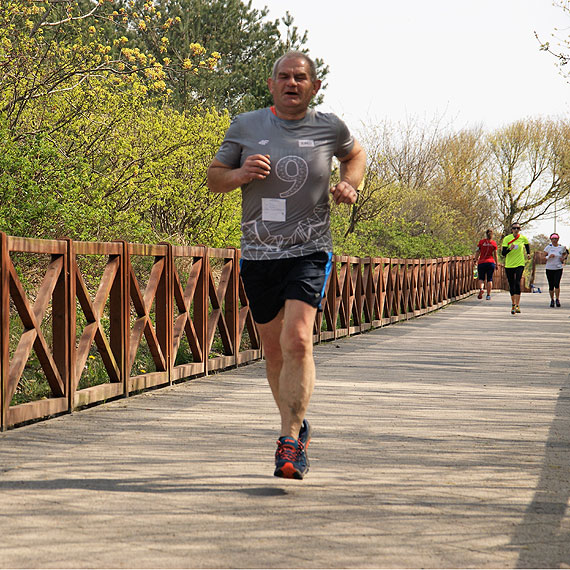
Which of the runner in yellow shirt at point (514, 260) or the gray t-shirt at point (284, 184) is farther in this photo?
Answer: the runner in yellow shirt at point (514, 260)

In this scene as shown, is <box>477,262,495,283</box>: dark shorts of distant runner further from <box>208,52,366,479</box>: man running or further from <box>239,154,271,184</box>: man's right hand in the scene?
<box>239,154,271,184</box>: man's right hand

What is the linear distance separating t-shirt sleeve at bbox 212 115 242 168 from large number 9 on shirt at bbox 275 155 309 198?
247 millimetres

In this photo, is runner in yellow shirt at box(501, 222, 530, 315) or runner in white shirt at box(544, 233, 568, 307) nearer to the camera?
runner in yellow shirt at box(501, 222, 530, 315)

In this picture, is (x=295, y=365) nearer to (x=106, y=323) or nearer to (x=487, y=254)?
(x=106, y=323)

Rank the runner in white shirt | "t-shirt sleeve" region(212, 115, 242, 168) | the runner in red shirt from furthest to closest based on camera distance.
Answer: the runner in red shirt
the runner in white shirt
"t-shirt sleeve" region(212, 115, 242, 168)

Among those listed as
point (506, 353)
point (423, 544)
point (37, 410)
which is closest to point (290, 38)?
point (506, 353)

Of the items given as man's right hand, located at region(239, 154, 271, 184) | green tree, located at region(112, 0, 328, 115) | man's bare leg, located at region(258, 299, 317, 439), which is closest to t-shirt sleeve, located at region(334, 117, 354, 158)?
man's right hand, located at region(239, 154, 271, 184)

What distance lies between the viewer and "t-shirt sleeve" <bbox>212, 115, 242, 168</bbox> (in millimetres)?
4871

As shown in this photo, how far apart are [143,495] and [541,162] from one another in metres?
57.9

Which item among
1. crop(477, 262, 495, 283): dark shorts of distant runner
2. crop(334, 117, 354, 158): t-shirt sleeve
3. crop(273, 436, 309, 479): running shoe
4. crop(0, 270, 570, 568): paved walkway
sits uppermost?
crop(334, 117, 354, 158): t-shirt sleeve

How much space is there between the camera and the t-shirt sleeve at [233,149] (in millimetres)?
4871

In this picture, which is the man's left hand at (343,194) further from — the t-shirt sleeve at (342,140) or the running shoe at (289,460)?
Result: the running shoe at (289,460)

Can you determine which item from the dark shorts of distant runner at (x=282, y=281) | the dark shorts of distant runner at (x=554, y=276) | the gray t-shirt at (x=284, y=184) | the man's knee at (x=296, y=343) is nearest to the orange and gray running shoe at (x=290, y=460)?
the man's knee at (x=296, y=343)

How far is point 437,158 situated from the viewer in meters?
48.1
